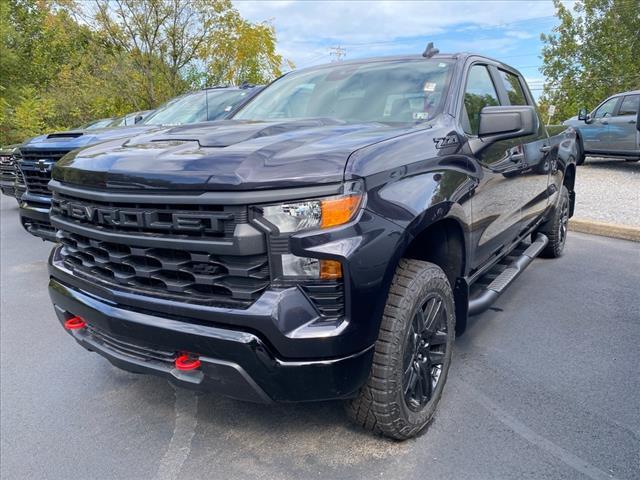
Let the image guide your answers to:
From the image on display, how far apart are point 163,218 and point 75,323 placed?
0.95 metres

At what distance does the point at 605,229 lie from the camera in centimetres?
629

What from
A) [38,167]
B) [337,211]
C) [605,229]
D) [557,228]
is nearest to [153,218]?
[337,211]

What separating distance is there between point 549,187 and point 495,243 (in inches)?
60.4

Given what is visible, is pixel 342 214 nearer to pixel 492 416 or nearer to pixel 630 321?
pixel 492 416

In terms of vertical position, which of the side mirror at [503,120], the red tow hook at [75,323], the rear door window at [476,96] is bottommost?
the red tow hook at [75,323]

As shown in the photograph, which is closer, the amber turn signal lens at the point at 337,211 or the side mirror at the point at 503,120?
the amber turn signal lens at the point at 337,211

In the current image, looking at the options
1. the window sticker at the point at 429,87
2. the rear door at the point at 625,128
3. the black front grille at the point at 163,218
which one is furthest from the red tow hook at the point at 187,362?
the rear door at the point at 625,128

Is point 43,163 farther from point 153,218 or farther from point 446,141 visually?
point 446,141

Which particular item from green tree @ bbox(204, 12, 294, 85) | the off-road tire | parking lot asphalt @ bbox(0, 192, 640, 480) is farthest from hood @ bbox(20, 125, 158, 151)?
green tree @ bbox(204, 12, 294, 85)

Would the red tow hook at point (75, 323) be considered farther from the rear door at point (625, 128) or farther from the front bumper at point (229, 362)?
the rear door at point (625, 128)

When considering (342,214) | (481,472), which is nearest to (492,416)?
(481,472)

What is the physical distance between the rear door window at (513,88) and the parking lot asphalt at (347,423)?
5.79ft

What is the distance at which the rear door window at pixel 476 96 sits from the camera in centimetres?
300

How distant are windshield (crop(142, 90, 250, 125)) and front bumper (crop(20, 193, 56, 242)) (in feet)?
6.57
